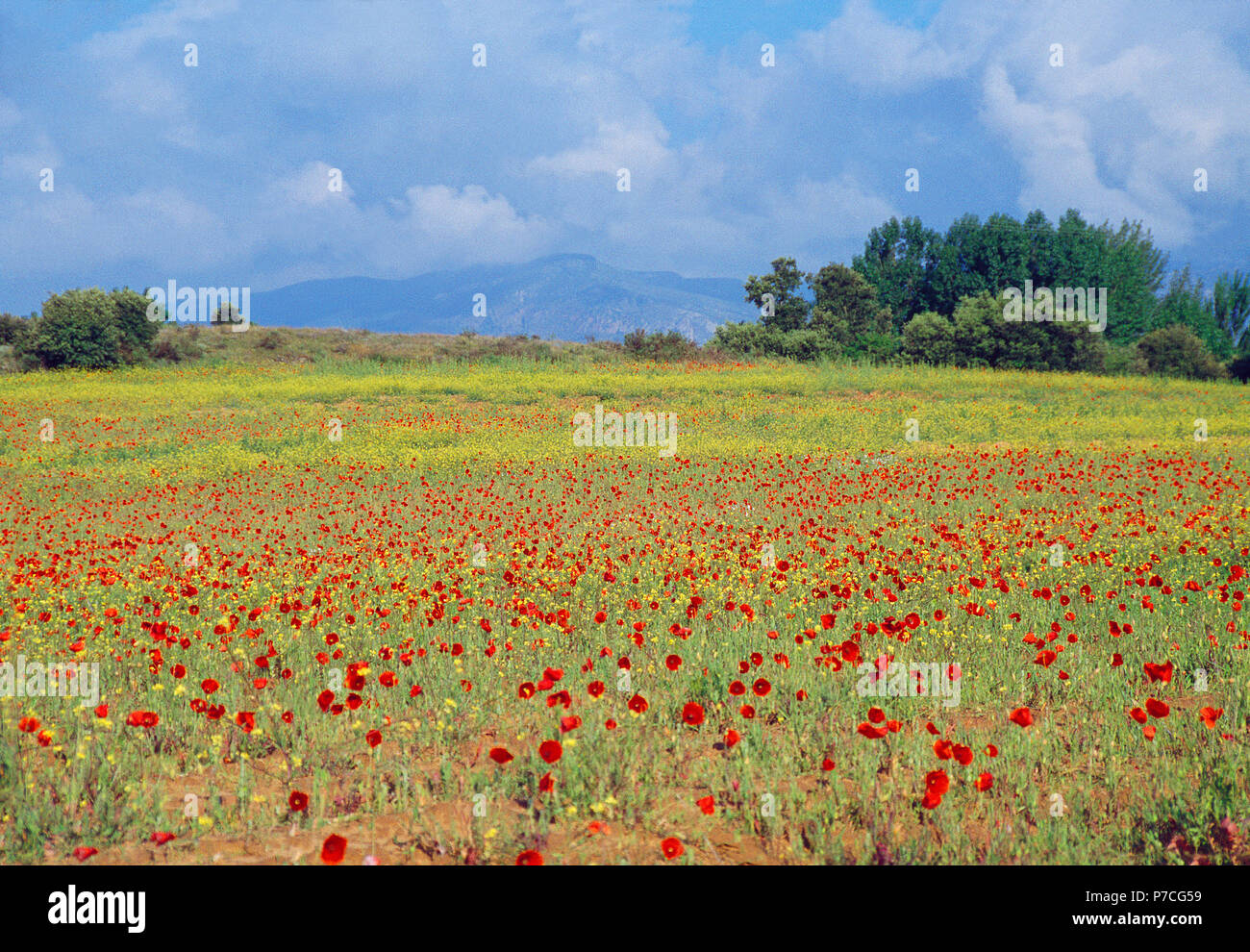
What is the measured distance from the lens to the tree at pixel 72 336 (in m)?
40.2

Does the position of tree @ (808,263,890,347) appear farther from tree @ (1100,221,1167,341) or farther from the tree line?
tree @ (1100,221,1167,341)

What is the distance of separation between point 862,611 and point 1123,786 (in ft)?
8.77

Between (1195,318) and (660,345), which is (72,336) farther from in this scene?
(1195,318)

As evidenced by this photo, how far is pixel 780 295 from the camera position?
57.6 meters

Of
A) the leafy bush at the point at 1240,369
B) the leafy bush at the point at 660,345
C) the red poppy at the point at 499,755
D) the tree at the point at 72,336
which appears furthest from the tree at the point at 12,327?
the leafy bush at the point at 1240,369

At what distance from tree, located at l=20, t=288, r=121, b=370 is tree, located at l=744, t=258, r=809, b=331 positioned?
3720 cm

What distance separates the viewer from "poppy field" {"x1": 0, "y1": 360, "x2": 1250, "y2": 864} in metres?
3.49

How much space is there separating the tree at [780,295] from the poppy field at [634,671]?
4318cm

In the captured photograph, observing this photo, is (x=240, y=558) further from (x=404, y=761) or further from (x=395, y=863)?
(x=395, y=863)

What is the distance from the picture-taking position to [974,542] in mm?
8984

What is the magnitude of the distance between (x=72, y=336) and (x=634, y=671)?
44.4 m

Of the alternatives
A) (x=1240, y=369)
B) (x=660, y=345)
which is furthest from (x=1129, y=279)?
(x=660, y=345)

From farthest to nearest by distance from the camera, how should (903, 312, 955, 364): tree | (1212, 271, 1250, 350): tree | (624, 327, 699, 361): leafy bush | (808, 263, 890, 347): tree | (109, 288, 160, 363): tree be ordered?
(1212, 271, 1250, 350): tree
(808, 263, 890, 347): tree
(903, 312, 955, 364): tree
(624, 327, 699, 361): leafy bush
(109, 288, 160, 363): tree

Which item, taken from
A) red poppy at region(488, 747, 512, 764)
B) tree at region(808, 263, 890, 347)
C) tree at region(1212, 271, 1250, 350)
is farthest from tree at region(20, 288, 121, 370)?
tree at region(1212, 271, 1250, 350)
